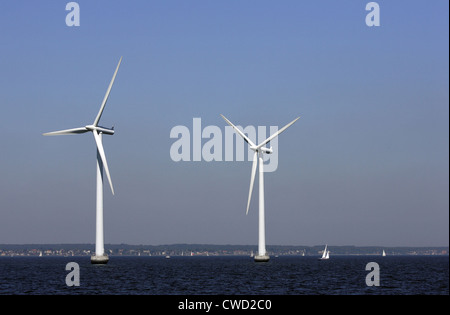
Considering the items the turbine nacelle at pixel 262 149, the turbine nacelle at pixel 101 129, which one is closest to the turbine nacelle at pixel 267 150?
the turbine nacelle at pixel 262 149

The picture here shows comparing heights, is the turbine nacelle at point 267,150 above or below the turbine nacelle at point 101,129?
below

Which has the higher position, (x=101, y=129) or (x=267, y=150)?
(x=101, y=129)

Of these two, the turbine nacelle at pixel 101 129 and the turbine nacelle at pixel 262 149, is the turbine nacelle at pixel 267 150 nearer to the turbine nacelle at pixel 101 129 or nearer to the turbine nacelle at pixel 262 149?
the turbine nacelle at pixel 262 149

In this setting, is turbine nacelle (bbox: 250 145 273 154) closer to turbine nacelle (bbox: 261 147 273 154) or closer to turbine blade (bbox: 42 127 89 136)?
turbine nacelle (bbox: 261 147 273 154)

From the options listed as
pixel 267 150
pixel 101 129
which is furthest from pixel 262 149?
pixel 101 129

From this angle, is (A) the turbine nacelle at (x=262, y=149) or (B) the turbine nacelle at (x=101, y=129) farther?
(A) the turbine nacelle at (x=262, y=149)

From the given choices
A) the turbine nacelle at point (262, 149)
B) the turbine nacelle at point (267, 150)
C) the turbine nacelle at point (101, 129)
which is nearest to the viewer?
the turbine nacelle at point (101, 129)

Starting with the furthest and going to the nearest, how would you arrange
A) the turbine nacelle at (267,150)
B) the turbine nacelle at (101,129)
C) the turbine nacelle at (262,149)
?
the turbine nacelle at (267,150), the turbine nacelle at (262,149), the turbine nacelle at (101,129)

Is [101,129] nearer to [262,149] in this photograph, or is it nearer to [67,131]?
[67,131]

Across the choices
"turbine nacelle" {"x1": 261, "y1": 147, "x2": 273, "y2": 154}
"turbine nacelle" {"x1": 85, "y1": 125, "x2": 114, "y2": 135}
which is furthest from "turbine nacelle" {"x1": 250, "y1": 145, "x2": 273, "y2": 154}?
"turbine nacelle" {"x1": 85, "y1": 125, "x2": 114, "y2": 135}

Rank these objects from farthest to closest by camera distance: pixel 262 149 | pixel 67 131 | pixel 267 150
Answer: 1. pixel 267 150
2. pixel 262 149
3. pixel 67 131
